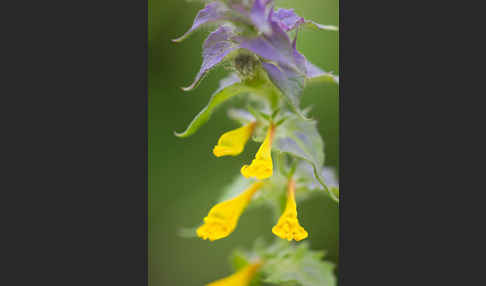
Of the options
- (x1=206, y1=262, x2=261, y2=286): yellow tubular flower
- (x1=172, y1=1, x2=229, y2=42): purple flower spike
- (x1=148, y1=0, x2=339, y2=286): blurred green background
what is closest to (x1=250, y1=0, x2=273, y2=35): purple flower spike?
(x1=172, y1=1, x2=229, y2=42): purple flower spike

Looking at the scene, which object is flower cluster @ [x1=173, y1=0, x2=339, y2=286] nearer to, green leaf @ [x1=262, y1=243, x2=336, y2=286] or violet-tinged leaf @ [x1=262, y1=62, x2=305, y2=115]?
violet-tinged leaf @ [x1=262, y1=62, x2=305, y2=115]

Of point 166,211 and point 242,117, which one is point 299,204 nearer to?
point 242,117

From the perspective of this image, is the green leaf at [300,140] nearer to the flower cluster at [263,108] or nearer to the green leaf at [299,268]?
the flower cluster at [263,108]

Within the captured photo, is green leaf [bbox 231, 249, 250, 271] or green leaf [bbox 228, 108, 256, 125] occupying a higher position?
green leaf [bbox 228, 108, 256, 125]

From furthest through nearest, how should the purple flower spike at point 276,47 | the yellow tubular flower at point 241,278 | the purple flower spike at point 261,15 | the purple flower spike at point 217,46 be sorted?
the yellow tubular flower at point 241,278, the purple flower spike at point 217,46, the purple flower spike at point 276,47, the purple flower spike at point 261,15

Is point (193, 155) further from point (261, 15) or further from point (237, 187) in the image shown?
point (261, 15)

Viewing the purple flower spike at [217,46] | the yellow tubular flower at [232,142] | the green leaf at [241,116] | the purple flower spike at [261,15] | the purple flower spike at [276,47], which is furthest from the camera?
the green leaf at [241,116]

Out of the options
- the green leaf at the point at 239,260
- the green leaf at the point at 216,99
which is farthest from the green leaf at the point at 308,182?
the green leaf at the point at 216,99
